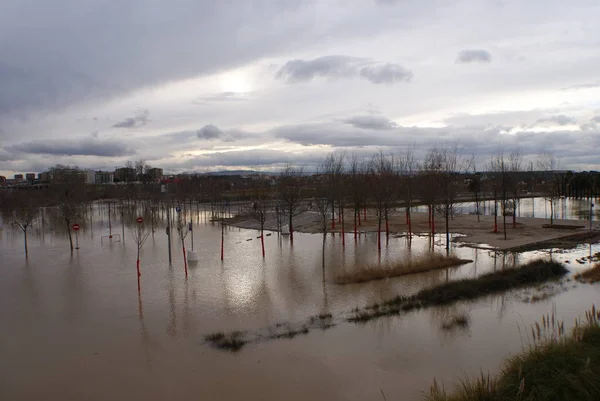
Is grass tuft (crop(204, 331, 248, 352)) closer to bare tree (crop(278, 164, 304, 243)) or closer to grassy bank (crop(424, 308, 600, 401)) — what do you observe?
grassy bank (crop(424, 308, 600, 401))

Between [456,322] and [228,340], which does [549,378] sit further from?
[228,340]

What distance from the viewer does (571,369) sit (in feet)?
26.2

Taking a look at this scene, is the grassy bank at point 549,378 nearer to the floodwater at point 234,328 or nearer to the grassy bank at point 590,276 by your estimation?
the floodwater at point 234,328

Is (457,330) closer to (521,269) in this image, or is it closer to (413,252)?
(521,269)

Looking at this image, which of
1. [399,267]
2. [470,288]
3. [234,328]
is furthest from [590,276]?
[234,328]

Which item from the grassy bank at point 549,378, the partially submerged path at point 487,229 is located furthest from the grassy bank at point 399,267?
the grassy bank at point 549,378

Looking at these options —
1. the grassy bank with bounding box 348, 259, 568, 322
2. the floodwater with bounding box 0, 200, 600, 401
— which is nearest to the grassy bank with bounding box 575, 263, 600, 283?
the grassy bank with bounding box 348, 259, 568, 322

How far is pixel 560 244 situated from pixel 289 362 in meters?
24.4

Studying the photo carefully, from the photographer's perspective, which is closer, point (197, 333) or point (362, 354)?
point (362, 354)

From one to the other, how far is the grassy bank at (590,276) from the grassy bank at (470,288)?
0.73 m

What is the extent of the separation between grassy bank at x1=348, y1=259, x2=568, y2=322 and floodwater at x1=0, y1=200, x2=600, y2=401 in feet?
2.25

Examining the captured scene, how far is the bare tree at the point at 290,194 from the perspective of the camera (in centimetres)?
3628

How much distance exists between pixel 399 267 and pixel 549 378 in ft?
43.0

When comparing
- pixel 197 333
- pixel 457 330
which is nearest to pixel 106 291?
pixel 197 333
